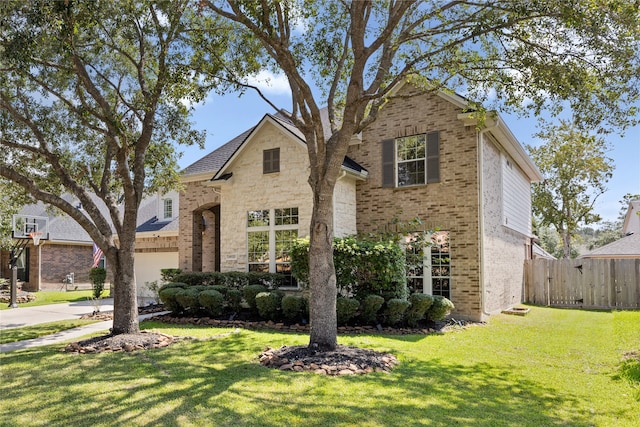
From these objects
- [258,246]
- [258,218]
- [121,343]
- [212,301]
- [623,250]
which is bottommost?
[121,343]

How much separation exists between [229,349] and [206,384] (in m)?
2.39

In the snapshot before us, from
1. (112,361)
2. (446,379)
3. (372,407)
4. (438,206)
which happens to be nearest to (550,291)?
(438,206)

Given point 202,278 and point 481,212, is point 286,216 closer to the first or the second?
point 202,278

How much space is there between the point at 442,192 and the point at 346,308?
189 inches

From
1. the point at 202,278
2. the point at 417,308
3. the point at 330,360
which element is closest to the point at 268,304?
the point at 417,308

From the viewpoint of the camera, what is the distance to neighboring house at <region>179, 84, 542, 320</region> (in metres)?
12.3

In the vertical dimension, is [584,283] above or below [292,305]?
below

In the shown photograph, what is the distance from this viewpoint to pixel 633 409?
5227mm

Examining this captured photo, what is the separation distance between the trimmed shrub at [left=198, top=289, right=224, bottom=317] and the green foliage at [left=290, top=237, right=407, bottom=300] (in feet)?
9.01

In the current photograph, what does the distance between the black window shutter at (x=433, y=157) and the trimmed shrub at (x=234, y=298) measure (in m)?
6.56

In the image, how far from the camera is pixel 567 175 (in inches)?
1106

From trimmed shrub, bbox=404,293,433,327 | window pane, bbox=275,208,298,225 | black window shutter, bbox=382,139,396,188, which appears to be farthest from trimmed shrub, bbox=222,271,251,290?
black window shutter, bbox=382,139,396,188

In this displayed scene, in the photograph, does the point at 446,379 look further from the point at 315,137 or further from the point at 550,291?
the point at 550,291

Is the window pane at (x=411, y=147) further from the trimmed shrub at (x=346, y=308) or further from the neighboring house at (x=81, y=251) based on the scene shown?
the neighboring house at (x=81, y=251)
